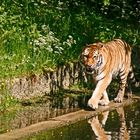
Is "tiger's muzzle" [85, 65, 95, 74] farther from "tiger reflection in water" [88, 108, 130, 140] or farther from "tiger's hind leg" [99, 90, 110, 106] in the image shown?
"tiger reflection in water" [88, 108, 130, 140]

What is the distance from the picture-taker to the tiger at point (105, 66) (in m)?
9.52

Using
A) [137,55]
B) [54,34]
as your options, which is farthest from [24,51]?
[137,55]

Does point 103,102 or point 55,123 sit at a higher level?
point 103,102

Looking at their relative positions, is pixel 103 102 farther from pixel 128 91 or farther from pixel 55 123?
pixel 55 123

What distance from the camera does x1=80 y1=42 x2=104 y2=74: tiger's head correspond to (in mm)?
9484

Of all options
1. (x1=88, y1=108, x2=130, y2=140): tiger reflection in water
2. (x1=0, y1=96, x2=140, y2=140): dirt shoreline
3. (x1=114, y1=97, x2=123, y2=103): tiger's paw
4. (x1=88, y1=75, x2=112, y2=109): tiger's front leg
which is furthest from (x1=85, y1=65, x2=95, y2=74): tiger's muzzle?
(x1=114, y1=97, x2=123, y2=103): tiger's paw

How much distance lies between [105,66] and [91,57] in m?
0.54

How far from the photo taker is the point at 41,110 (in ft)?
30.8

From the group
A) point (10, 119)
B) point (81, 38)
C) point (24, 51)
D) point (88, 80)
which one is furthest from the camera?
point (81, 38)

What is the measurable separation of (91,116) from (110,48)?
1743 millimetres

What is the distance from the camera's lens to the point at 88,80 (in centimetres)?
1145

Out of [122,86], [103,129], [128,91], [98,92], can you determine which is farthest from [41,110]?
[128,91]

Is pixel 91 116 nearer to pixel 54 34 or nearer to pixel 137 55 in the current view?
pixel 54 34

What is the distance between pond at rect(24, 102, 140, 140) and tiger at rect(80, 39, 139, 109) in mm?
468
